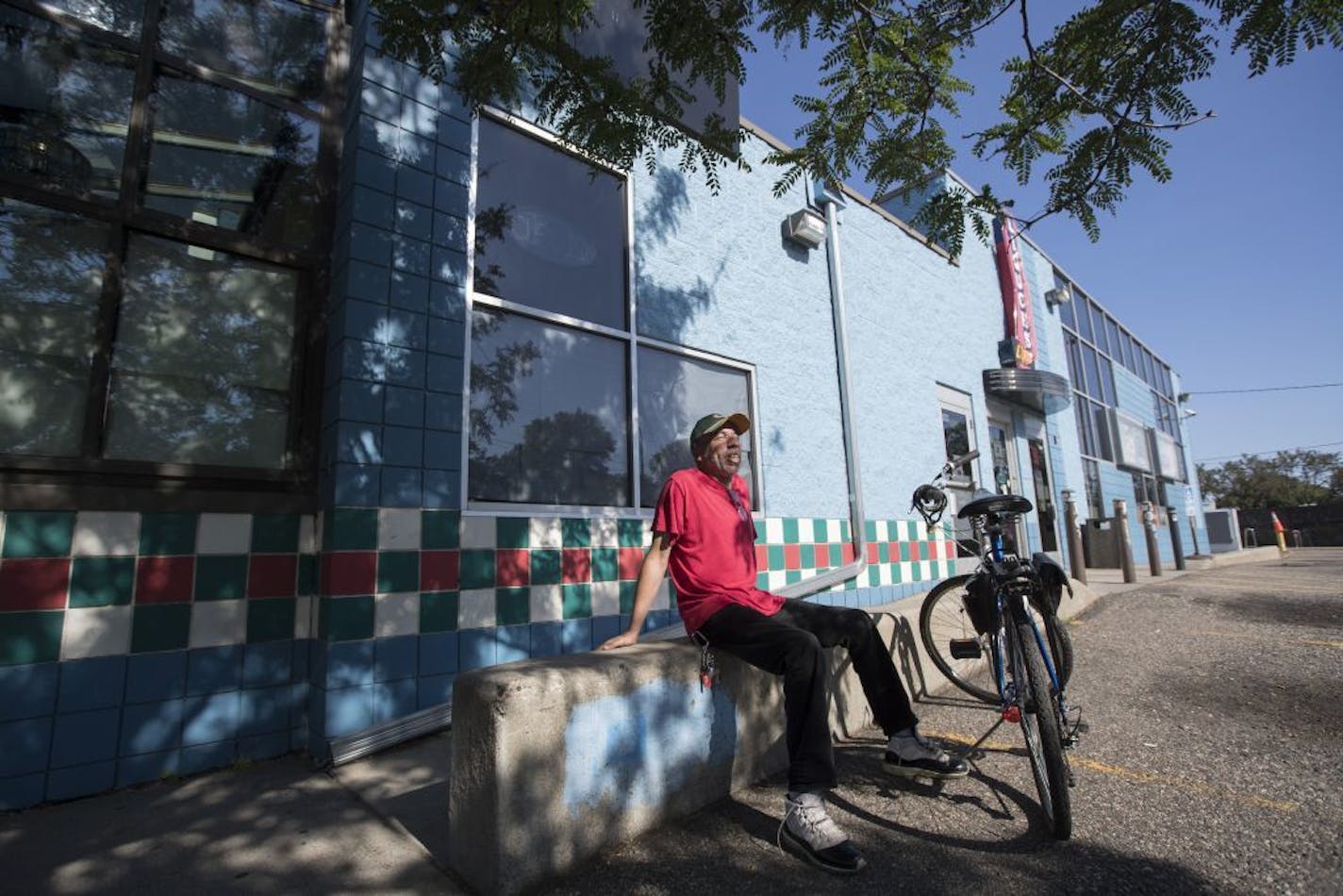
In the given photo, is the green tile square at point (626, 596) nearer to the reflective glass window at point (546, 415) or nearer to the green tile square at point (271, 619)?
the reflective glass window at point (546, 415)

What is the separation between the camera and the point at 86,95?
3.11 m

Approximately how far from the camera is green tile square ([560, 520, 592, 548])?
405cm

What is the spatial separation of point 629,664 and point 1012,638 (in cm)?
155

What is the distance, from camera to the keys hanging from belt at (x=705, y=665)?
98.2 inches

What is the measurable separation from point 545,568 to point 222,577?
5.36 ft

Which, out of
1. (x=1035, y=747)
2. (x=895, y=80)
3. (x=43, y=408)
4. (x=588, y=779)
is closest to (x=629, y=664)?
(x=588, y=779)

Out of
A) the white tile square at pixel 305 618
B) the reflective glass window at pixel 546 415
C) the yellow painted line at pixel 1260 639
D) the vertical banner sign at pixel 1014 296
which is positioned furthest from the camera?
the vertical banner sign at pixel 1014 296

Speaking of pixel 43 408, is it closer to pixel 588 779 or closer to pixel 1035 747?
pixel 588 779

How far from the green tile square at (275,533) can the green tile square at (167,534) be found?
256 mm

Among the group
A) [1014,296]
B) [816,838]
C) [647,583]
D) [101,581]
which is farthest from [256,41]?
[1014,296]

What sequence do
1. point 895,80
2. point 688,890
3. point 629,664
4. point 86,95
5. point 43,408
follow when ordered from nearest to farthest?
1. point 688,890
2. point 629,664
3. point 43,408
4. point 86,95
5. point 895,80

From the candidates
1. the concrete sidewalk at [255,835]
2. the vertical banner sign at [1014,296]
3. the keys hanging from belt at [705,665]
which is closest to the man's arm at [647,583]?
the keys hanging from belt at [705,665]

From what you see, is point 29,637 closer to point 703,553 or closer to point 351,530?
point 351,530

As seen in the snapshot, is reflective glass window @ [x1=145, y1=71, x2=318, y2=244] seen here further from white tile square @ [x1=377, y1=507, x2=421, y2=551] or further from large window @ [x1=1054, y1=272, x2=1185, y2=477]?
large window @ [x1=1054, y1=272, x2=1185, y2=477]
